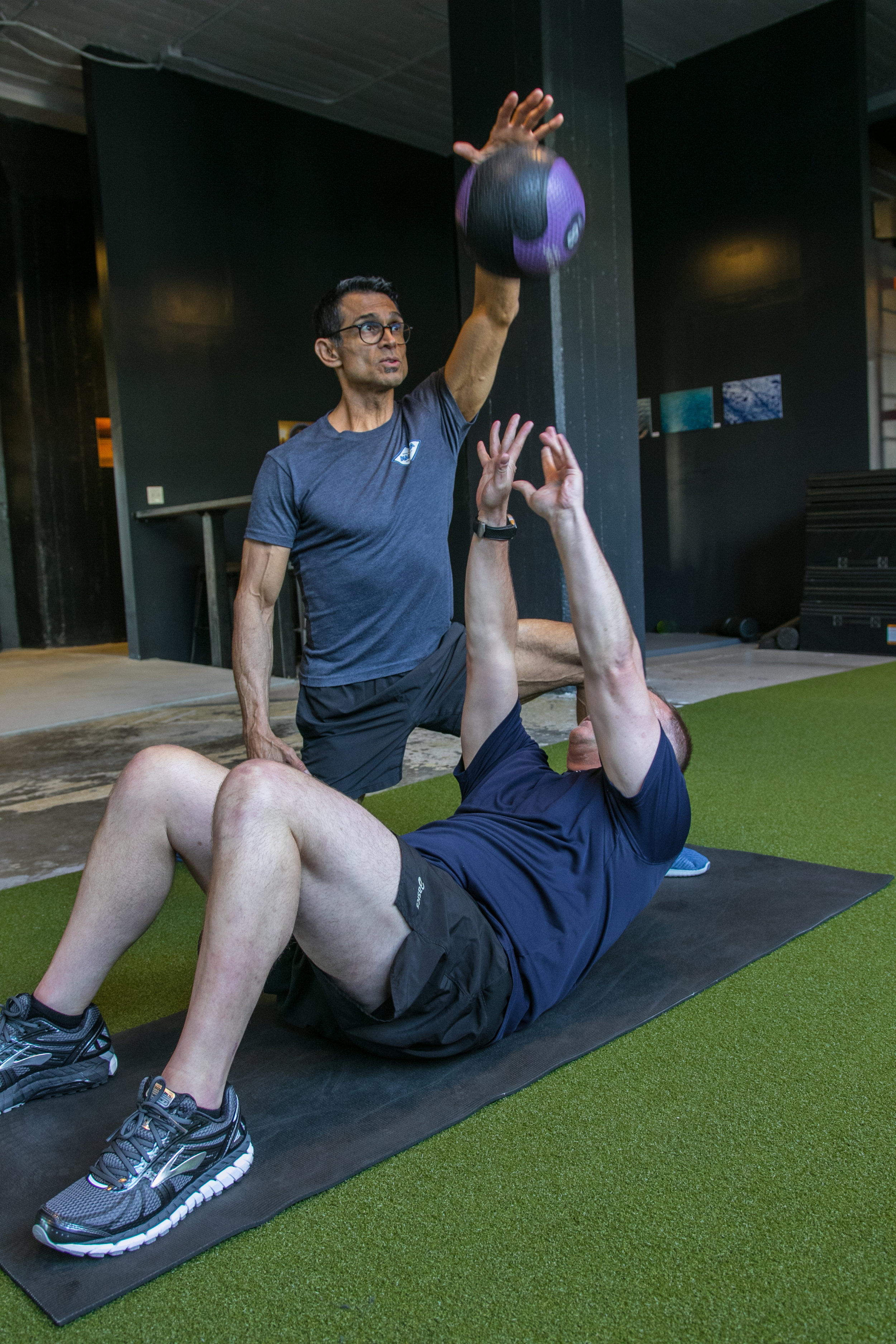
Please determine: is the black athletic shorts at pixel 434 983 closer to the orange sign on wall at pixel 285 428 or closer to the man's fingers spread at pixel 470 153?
the man's fingers spread at pixel 470 153

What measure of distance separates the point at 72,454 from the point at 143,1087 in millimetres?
8259

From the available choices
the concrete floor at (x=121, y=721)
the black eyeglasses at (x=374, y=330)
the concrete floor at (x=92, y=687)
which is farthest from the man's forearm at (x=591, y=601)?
the concrete floor at (x=92, y=687)

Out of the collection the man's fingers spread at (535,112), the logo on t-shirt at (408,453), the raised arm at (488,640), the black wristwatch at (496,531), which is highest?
the man's fingers spread at (535,112)

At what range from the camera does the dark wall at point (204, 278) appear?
273 inches

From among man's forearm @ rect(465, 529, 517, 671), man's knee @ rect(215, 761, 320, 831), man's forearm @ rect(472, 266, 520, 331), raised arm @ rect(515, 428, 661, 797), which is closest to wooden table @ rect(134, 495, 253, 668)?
man's forearm @ rect(472, 266, 520, 331)

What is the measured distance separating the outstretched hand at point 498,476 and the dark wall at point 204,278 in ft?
19.1

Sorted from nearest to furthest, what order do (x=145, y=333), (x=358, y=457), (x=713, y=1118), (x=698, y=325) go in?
(x=713, y=1118), (x=358, y=457), (x=145, y=333), (x=698, y=325)

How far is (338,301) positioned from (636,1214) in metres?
2.01

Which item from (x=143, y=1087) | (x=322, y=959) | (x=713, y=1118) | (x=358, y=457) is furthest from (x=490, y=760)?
(x=358, y=457)

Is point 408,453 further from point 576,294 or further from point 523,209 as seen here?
point 576,294

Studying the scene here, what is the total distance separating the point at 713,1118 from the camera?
1.38m

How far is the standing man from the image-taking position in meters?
2.38

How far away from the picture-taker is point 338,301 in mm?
2426

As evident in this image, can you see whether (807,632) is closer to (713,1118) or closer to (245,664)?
(245,664)
